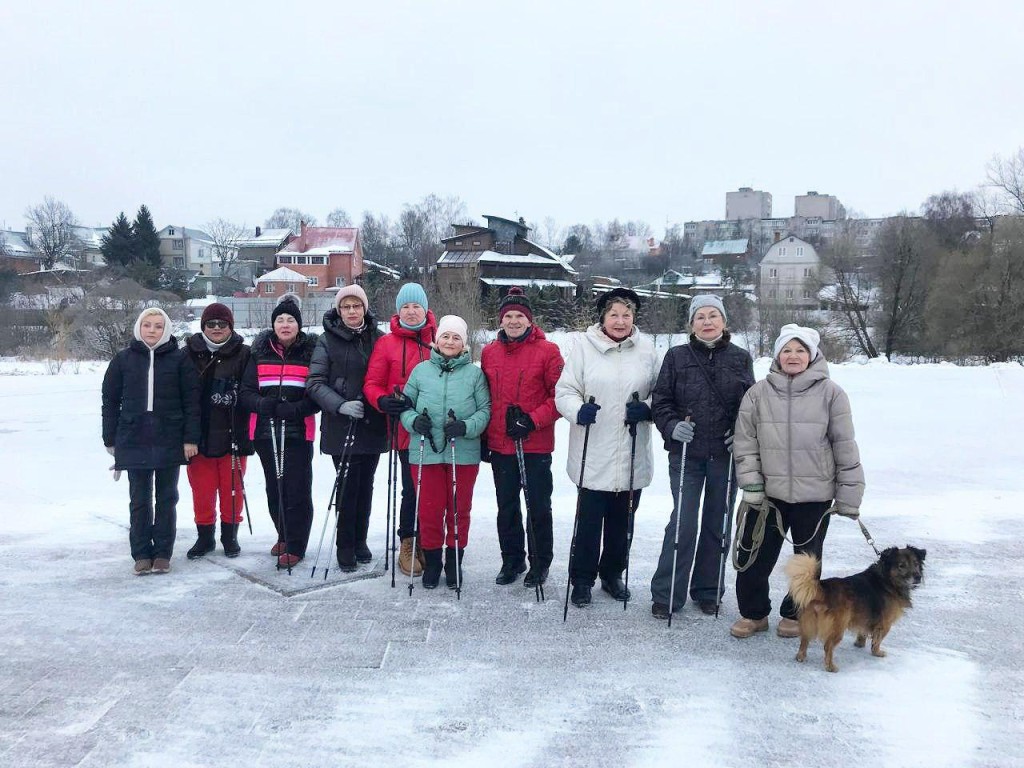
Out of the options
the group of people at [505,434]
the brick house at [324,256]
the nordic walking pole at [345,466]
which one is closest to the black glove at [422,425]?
the group of people at [505,434]

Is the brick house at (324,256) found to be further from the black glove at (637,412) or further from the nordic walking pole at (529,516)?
the black glove at (637,412)

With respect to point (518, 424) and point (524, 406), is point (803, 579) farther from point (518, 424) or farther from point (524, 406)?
point (524, 406)

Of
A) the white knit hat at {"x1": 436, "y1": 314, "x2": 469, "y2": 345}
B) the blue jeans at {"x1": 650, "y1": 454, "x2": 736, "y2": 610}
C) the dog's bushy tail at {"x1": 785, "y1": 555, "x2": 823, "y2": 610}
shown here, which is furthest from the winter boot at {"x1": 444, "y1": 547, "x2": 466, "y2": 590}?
the dog's bushy tail at {"x1": 785, "y1": 555, "x2": 823, "y2": 610}

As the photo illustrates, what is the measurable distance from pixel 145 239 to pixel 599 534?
60266mm

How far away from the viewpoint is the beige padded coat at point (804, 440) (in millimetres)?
3773

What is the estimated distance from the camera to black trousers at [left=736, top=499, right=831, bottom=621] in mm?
3879

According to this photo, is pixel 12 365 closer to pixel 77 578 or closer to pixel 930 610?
pixel 77 578

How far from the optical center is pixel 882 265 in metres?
35.8

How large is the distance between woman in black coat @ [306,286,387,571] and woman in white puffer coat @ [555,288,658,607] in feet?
4.30

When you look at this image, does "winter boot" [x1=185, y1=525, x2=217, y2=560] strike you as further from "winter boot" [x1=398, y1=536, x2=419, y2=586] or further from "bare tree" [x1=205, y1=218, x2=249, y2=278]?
"bare tree" [x1=205, y1=218, x2=249, y2=278]

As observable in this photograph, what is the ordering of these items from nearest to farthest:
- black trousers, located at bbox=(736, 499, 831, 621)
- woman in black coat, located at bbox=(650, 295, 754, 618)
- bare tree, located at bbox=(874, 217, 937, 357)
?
1. black trousers, located at bbox=(736, 499, 831, 621)
2. woman in black coat, located at bbox=(650, 295, 754, 618)
3. bare tree, located at bbox=(874, 217, 937, 357)

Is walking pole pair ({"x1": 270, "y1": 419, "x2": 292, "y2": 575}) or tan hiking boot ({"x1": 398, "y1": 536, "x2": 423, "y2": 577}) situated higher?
walking pole pair ({"x1": 270, "y1": 419, "x2": 292, "y2": 575})

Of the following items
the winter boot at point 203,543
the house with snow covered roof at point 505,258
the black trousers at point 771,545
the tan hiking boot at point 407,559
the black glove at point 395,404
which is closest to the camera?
the black trousers at point 771,545

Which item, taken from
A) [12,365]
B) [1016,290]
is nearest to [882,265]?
[1016,290]
